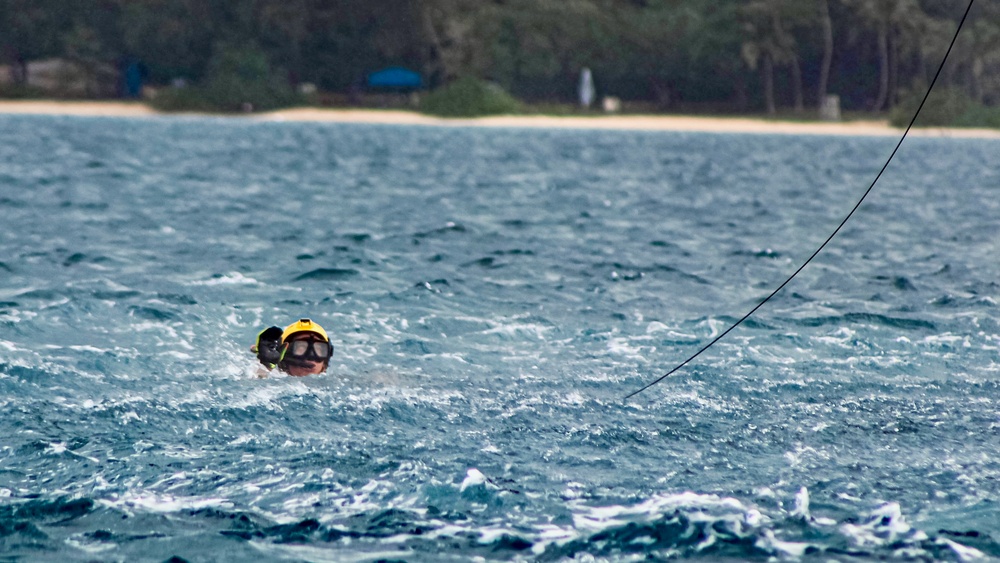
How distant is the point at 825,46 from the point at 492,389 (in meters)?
75.6

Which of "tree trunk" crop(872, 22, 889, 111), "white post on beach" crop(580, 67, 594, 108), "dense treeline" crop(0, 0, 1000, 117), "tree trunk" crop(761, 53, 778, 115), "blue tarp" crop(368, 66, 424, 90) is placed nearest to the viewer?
"tree trunk" crop(872, 22, 889, 111)

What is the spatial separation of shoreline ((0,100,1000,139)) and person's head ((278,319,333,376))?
65723 mm

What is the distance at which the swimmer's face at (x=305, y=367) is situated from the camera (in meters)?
10.1

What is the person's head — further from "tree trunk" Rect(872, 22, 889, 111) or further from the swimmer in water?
"tree trunk" Rect(872, 22, 889, 111)

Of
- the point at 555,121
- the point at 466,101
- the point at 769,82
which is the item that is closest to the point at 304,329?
the point at 555,121

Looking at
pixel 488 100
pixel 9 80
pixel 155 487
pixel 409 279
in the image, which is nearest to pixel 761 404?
pixel 155 487

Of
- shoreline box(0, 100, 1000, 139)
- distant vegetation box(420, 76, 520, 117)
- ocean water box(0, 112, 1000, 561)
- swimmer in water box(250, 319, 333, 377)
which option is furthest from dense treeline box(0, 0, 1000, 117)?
swimmer in water box(250, 319, 333, 377)

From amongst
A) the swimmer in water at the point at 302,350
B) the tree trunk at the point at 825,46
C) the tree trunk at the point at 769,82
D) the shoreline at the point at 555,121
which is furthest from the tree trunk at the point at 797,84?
the swimmer in water at the point at 302,350

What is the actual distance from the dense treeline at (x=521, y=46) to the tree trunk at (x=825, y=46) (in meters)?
0.10

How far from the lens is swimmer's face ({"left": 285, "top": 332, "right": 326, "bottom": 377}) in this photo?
10.1 meters

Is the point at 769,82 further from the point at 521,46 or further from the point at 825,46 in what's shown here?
the point at 521,46

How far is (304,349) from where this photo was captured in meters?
10.1

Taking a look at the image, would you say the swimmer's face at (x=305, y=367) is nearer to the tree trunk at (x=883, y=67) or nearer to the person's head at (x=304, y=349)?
the person's head at (x=304, y=349)

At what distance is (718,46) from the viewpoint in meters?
80.1
